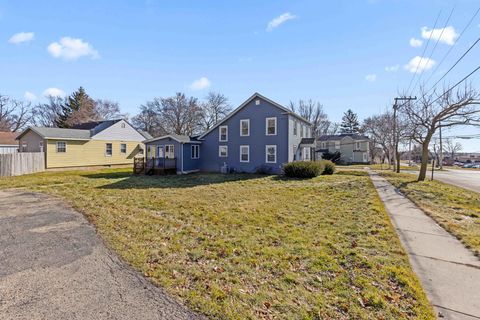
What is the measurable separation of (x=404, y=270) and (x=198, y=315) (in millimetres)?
3381

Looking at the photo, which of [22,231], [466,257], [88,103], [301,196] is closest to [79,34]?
[22,231]

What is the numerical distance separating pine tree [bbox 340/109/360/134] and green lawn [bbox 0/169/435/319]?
6315cm

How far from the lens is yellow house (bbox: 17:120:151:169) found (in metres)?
21.9

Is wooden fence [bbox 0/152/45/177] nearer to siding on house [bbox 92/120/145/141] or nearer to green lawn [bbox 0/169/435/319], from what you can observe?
siding on house [bbox 92/120/145/141]

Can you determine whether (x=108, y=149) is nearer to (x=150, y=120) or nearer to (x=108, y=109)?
(x=150, y=120)

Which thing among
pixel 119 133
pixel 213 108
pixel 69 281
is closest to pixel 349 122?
pixel 213 108

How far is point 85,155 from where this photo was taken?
24422mm

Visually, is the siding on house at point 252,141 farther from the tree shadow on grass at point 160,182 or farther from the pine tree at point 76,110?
the pine tree at point 76,110

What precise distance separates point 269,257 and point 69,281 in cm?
319

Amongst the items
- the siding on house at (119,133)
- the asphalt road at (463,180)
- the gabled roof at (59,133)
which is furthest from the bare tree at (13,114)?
the asphalt road at (463,180)

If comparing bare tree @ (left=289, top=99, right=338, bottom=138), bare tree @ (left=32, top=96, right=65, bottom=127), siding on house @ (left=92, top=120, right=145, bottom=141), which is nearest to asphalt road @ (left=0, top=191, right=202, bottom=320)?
siding on house @ (left=92, top=120, right=145, bottom=141)

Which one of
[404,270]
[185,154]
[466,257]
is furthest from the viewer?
[185,154]

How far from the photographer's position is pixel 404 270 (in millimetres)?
4000

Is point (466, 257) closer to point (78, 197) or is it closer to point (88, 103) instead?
point (78, 197)
